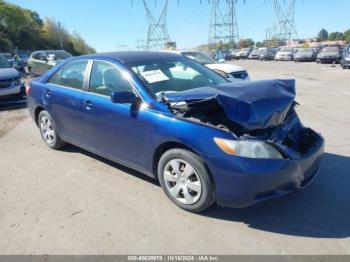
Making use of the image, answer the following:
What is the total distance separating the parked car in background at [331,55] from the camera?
1154 inches

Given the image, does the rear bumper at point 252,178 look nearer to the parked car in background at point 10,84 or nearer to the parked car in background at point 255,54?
the parked car in background at point 10,84

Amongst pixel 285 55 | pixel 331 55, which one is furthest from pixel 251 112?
pixel 285 55

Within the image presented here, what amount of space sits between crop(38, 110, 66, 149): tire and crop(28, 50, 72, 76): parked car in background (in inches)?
500

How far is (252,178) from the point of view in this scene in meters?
3.15

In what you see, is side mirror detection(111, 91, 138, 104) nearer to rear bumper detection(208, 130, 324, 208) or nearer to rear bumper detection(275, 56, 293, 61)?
rear bumper detection(208, 130, 324, 208)

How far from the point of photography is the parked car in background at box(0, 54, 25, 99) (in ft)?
33.5

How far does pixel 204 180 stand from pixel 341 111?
6.12 meters

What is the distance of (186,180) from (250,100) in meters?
1.04

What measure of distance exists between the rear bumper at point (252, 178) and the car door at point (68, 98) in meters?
2.39

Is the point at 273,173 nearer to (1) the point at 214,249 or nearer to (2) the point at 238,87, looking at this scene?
(1) the point at 214,249

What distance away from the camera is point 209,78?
482cm

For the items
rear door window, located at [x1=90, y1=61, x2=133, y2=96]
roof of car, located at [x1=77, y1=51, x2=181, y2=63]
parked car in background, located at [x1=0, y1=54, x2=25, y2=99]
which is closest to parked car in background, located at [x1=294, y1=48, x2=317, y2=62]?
parked car in background, located at [x1=0, y1=54, x2=25, y2=99]

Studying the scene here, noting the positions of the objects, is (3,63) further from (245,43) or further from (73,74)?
(245,43)

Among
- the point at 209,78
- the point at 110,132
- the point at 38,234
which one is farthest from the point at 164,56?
the point at 38,234
